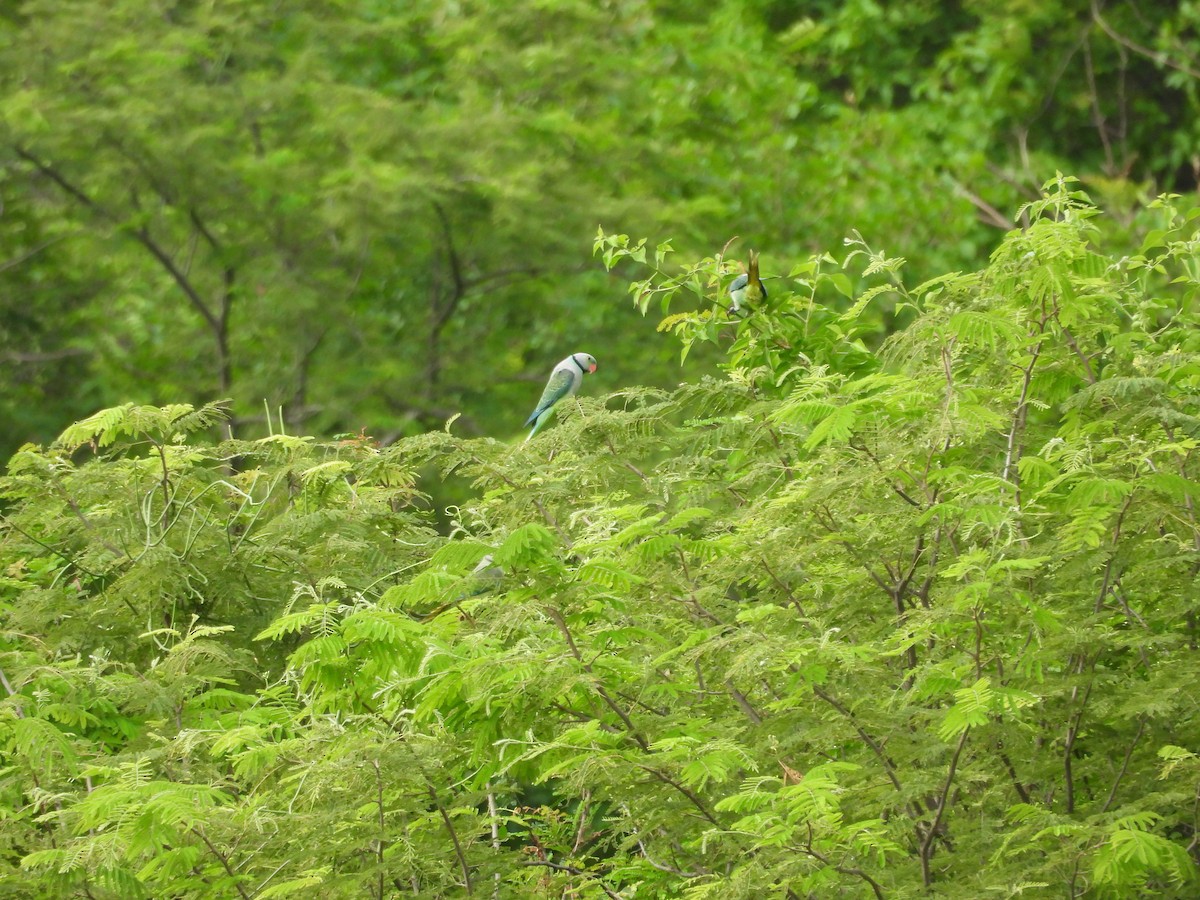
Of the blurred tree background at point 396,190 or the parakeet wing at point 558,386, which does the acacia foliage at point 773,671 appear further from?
the blurred tree background at point 396,190

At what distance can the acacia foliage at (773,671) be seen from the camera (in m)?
2.79

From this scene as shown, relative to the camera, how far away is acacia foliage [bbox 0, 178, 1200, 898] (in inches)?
110

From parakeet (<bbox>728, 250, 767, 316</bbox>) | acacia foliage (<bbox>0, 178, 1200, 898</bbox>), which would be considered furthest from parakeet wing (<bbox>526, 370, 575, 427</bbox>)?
acacia foliage (<bbox>0, 178, 1200, 898</bbox>)

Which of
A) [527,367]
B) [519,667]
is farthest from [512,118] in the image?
[519,667]

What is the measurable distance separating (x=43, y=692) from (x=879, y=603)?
6.01 ft

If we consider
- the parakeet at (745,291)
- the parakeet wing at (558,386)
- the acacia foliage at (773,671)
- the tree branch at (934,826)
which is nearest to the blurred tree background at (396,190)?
the parakeet wing at (558,386)

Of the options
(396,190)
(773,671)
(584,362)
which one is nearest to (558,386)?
(584,362)

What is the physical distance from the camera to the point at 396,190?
433 inches

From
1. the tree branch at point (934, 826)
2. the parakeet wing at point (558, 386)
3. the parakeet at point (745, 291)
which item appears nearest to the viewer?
the tree branch at point (934, 826)

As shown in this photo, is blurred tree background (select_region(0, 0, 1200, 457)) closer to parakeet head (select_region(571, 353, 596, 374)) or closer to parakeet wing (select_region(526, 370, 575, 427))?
parakeet head (select_region(571, 353, 596, 374))

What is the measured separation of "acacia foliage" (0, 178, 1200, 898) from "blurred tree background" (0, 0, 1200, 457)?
710 cm

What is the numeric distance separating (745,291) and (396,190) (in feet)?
24.2

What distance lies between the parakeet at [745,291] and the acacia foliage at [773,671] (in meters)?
0.23

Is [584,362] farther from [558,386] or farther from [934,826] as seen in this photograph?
[934,826]
